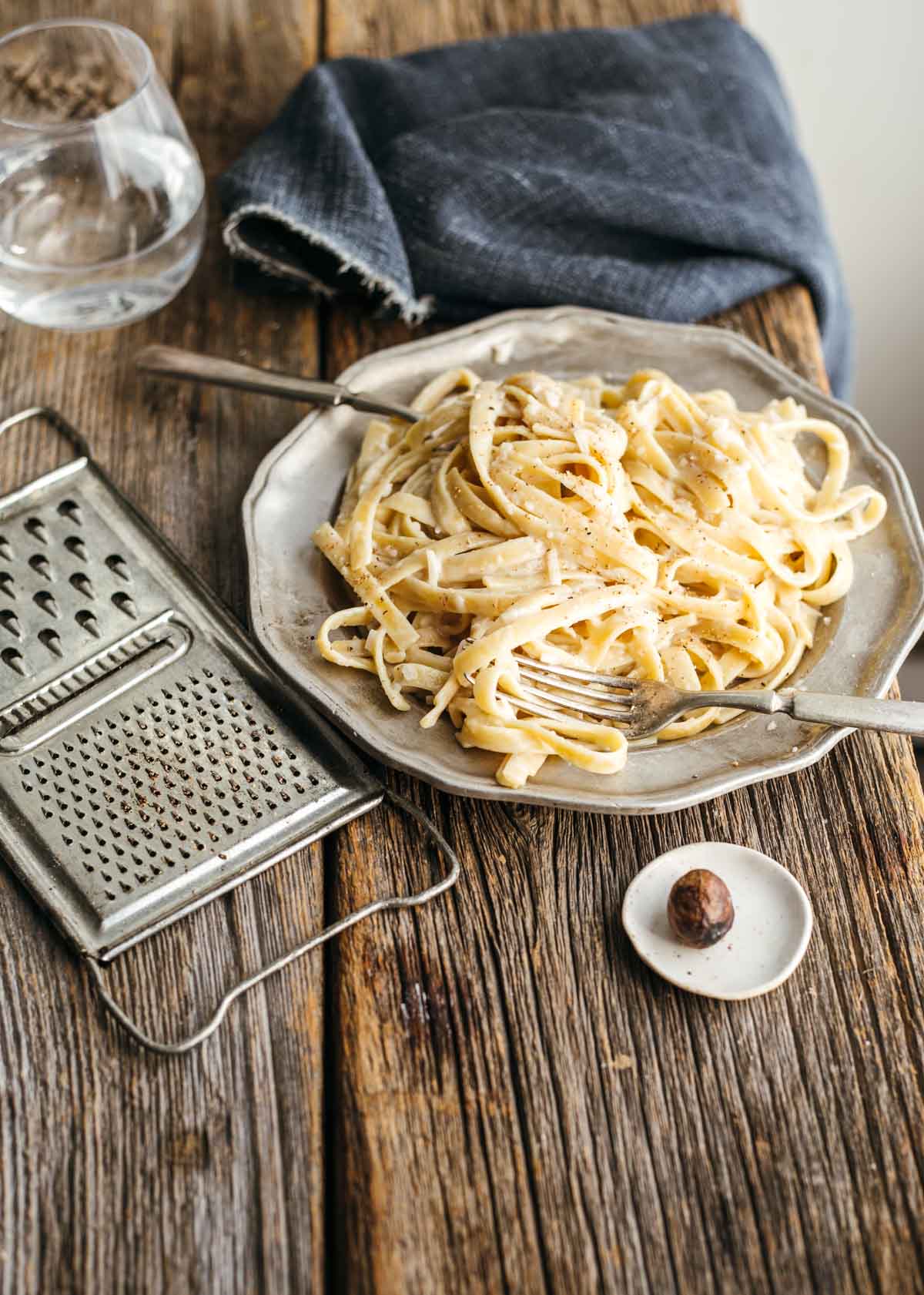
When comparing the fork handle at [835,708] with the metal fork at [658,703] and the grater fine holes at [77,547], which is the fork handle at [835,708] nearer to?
the metal fork at [658,703]

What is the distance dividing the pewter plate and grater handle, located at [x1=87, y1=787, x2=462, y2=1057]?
0.12 m

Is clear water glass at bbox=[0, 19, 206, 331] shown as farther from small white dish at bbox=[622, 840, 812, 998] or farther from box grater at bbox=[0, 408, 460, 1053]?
small white dish at bbox=[622, 840, 812, 998]

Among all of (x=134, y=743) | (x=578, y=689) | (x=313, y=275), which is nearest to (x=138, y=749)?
(x=134, y=743)

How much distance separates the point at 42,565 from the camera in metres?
2.31

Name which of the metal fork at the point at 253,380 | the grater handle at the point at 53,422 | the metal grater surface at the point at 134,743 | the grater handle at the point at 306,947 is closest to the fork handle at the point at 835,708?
the grater handle at the point at 306,947

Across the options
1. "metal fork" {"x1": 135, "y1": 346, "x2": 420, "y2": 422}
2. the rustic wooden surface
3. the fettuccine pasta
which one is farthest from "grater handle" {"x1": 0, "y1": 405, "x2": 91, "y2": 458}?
the rustic wooden surface

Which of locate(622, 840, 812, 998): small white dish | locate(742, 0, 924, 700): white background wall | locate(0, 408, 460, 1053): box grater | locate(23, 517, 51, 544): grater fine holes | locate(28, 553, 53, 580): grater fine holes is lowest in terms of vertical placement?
locate(742, 0, 924, 700): white background wall

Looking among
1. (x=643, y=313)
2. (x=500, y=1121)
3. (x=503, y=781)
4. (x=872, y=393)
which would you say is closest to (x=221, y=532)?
(x=503, y=781)

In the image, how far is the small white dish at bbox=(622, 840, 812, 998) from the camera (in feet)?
6.02

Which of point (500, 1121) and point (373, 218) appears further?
point (373, 218)

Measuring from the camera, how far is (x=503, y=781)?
1.92 metres

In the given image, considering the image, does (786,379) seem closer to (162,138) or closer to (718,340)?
(718,340)

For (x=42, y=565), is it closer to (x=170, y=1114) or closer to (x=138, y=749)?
(x=138, y=749)

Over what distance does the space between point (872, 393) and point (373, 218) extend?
2.59 m
